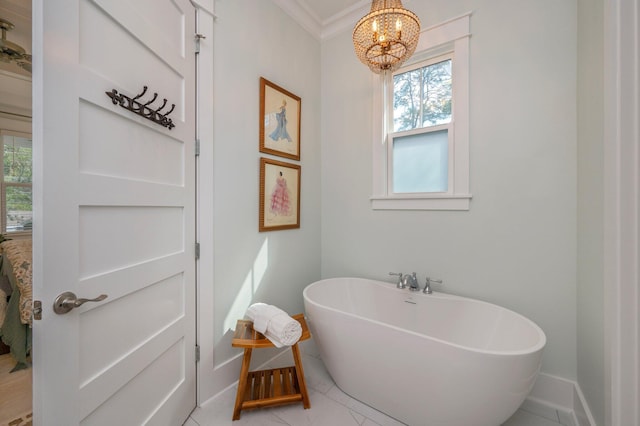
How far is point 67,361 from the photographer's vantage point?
0.81 m

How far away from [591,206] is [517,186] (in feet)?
1.31

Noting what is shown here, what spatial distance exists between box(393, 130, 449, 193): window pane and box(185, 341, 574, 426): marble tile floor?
1504mm

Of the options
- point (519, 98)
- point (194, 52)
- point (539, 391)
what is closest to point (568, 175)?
point (519, 98)

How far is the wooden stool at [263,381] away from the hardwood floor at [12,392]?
1000 millimetres

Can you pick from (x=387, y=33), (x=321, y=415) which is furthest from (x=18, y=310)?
(x=387, y=33)

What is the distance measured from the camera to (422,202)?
197cm

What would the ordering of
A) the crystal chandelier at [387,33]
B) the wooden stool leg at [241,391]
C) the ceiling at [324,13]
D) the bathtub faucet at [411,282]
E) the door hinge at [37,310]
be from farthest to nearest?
the ceiling at [324,13] → the bathtub faucet at [411,282] → the wooden stool leg at [241,391] → the crystal chandelier at [387,33] → the door hinge at [37,310]

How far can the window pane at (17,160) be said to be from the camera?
2.03 meters

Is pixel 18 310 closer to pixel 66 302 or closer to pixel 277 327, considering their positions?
pixel 66 302

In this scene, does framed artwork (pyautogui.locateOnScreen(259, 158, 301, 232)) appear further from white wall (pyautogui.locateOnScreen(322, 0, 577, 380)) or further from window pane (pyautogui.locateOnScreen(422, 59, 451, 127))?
window pane (pyautogui.locateOnScreen(422, 59, 451, 127))

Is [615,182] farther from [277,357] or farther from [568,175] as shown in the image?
[277,357]

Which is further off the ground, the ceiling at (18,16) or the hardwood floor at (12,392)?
the ceiling at (18,16)

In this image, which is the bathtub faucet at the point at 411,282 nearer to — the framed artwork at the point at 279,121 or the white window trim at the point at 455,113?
the white window trim at the point at 455,113

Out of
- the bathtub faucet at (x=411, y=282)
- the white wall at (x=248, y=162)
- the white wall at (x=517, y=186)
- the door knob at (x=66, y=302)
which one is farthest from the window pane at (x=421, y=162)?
the door knob at (x=66, y=302)
